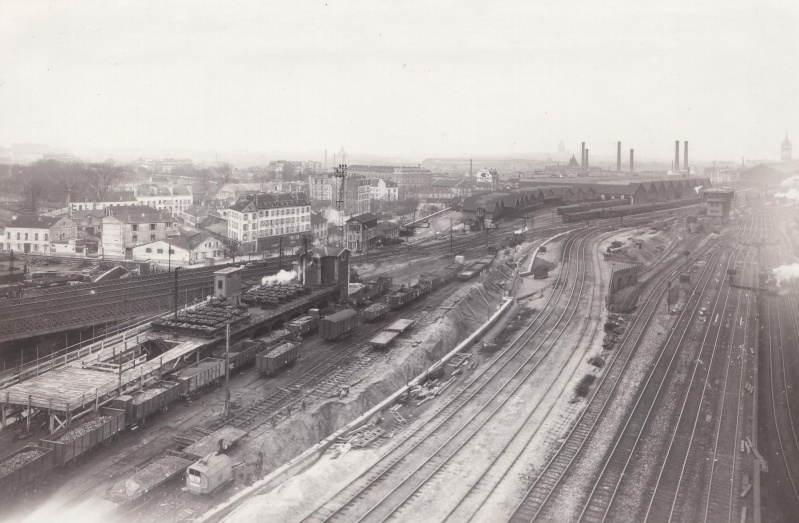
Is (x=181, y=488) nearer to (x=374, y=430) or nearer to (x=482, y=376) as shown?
(x=374, y=430)

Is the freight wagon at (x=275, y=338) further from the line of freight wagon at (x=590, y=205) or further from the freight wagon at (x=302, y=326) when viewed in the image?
the line of freight wagon at (x=590, y=205)

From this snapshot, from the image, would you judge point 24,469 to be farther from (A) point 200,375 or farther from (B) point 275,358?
(B) point 275,358

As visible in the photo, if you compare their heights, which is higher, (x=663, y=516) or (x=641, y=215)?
(x=641, y=215)

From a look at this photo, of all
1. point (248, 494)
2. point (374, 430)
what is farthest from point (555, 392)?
point (248, 494)

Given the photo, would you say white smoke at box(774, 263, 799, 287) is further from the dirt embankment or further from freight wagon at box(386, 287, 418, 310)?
freight wagon at box(386, 287, 418, 310)

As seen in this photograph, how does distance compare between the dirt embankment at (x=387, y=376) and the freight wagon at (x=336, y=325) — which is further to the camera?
the freight wagon at (x=336, y=325)

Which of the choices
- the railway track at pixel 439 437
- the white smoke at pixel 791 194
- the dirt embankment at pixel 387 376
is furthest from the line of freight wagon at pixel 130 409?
the white smoke at pixel 791 194
